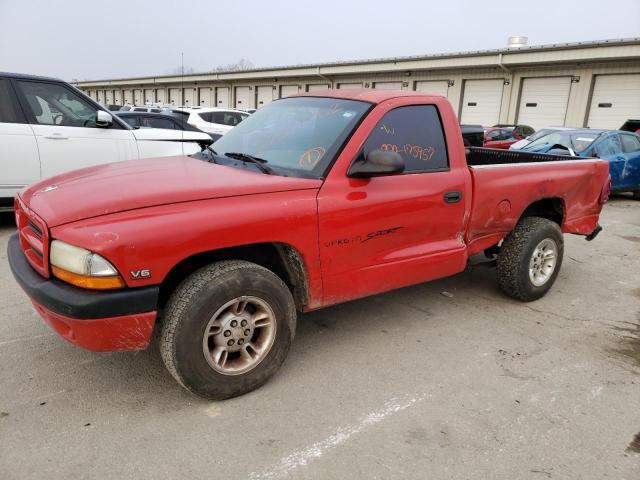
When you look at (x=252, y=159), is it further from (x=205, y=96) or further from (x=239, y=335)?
(x=205, y=96)

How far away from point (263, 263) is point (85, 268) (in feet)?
3.65

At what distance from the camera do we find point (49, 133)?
637 cm

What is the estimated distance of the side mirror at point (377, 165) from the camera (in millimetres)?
3043

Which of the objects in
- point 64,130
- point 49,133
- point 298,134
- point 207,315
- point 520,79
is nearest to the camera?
point 207,315

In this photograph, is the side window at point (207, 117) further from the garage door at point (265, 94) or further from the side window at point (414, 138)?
the garage door at point (265, 94)

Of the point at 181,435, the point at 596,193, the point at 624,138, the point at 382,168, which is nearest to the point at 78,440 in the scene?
the point at 181,435

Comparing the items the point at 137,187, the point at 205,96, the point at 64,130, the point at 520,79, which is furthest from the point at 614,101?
the point at 205,96

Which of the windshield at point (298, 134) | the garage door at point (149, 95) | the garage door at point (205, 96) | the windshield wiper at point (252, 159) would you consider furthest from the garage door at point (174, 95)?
the windshield wiper at point (252, 159)

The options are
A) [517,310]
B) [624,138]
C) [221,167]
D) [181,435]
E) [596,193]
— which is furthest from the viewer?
[624,138]

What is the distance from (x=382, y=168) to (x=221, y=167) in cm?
107

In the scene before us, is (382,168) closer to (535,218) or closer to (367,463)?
(367,463)

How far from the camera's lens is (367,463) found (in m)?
2.41

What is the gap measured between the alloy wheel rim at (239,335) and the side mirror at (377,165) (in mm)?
1017

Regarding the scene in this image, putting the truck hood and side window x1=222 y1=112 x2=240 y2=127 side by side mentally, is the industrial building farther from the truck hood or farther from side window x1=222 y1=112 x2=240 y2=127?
the truck hood
